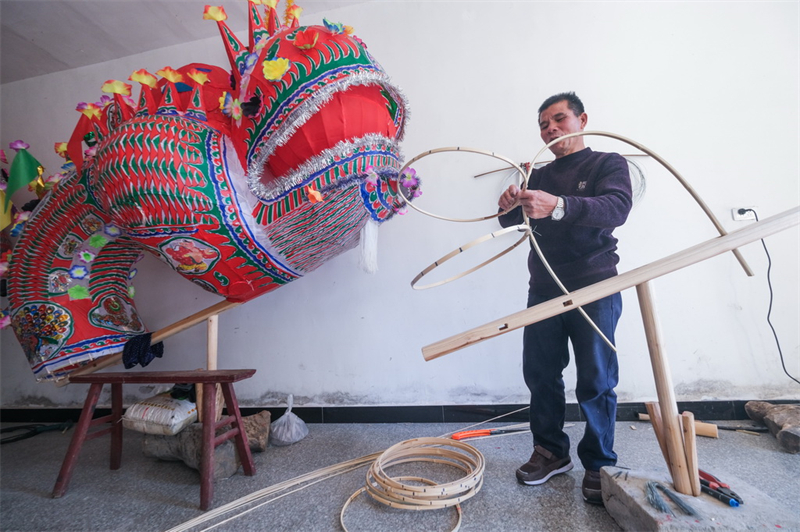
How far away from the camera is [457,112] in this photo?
2.04 metres

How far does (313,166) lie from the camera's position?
1.25 metres

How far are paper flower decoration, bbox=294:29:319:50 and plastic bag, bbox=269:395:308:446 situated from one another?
1.53m

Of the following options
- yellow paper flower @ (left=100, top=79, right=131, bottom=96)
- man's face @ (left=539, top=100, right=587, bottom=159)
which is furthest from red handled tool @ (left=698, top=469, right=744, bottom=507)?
yellow paper flower @ (left=100, top=79, right=131, bottom=96)

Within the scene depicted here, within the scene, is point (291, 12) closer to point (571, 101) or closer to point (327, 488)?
A: point (571, 101)

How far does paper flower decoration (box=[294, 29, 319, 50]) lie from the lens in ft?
3.82

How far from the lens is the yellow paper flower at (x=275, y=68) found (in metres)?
1.12

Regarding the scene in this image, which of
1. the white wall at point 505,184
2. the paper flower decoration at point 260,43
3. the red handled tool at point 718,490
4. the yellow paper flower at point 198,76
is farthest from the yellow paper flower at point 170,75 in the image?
the red handled tool at point 718,490

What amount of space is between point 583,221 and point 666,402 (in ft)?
1.76

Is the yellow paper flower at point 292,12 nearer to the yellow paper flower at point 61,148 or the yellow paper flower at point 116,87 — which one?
the yellow paper flower at point 116,87

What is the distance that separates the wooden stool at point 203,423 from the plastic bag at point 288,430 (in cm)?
28

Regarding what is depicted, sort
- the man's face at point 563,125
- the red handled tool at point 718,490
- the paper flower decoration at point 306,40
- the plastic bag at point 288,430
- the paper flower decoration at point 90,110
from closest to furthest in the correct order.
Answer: the red handled tool at point 718,490
the paper flower decoration at point 306,40
the man's face at point 563,125
the paper flower decoration at point 90,110
the plastic bag at point 288,430

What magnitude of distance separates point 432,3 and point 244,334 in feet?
6.64

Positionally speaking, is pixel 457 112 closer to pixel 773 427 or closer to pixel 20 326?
pixel 773 427

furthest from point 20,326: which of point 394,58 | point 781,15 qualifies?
point 781,15
